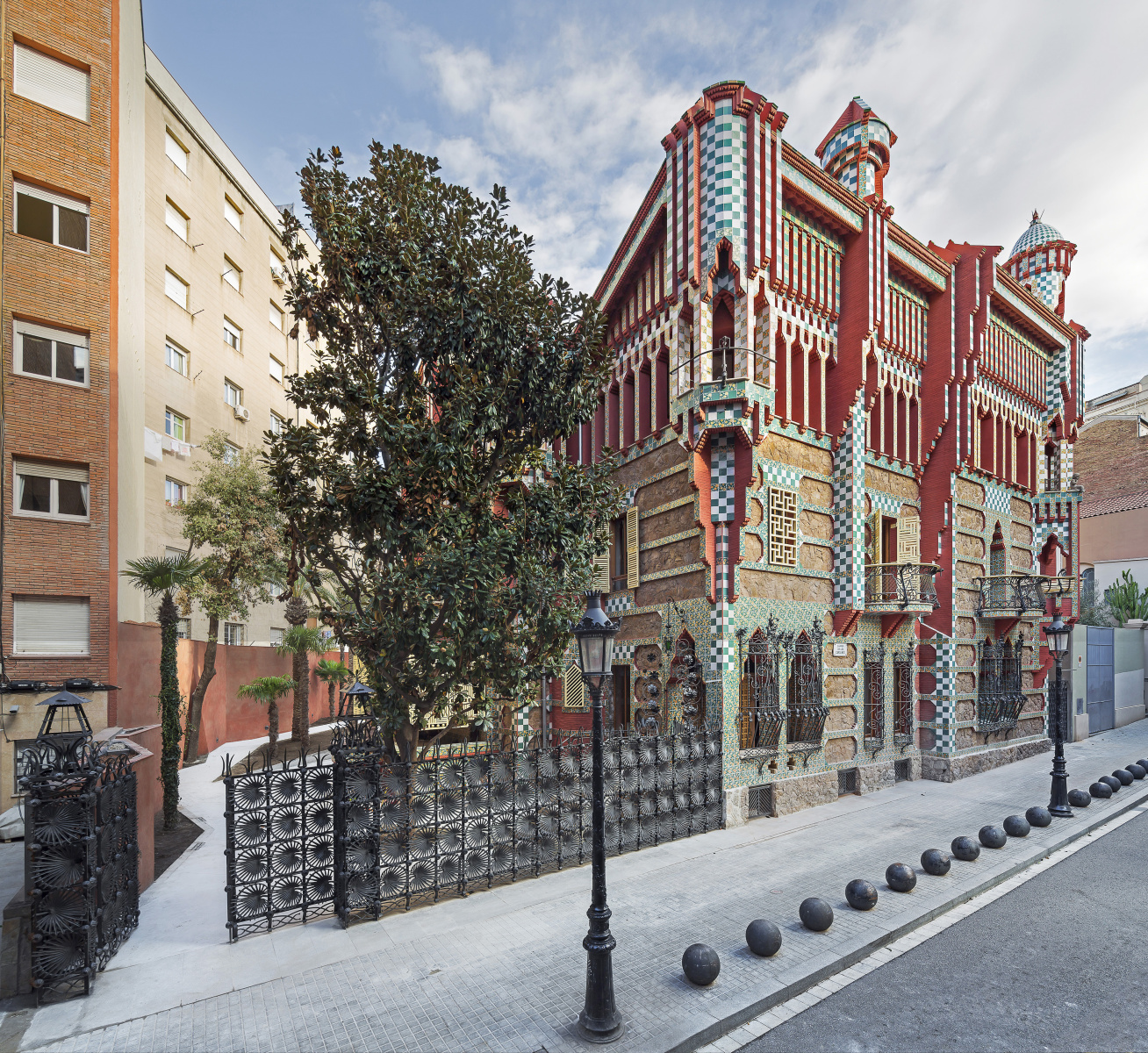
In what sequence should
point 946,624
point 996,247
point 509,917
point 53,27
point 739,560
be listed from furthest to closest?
point 996,247
point 946,624
point 53,27
point 739,560
point 509,917

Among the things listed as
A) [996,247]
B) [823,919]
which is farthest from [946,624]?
[823,919]

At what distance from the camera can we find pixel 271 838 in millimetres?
7793

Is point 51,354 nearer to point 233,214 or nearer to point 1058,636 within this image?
point 233,214

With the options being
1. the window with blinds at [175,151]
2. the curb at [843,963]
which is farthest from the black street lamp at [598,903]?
the window with blinds at [175,151]

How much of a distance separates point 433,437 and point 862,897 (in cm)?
780

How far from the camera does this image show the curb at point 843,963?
19.0ft

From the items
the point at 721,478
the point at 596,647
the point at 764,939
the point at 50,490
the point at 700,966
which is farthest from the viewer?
the point at 50,490

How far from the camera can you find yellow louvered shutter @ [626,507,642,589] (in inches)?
604

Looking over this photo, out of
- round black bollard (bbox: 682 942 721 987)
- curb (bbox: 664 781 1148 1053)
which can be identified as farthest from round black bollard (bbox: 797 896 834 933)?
round black bollard (bbox: 682 942 721 987)

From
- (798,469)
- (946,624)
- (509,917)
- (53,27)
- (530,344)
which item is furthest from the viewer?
Result: (946,624)

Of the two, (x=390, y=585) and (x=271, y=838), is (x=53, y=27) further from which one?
(x=271, y=838)

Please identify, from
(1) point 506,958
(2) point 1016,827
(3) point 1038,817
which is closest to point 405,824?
(1) point 506,958

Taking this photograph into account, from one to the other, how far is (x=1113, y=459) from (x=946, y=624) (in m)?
30.0

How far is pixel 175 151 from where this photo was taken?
846 inches
